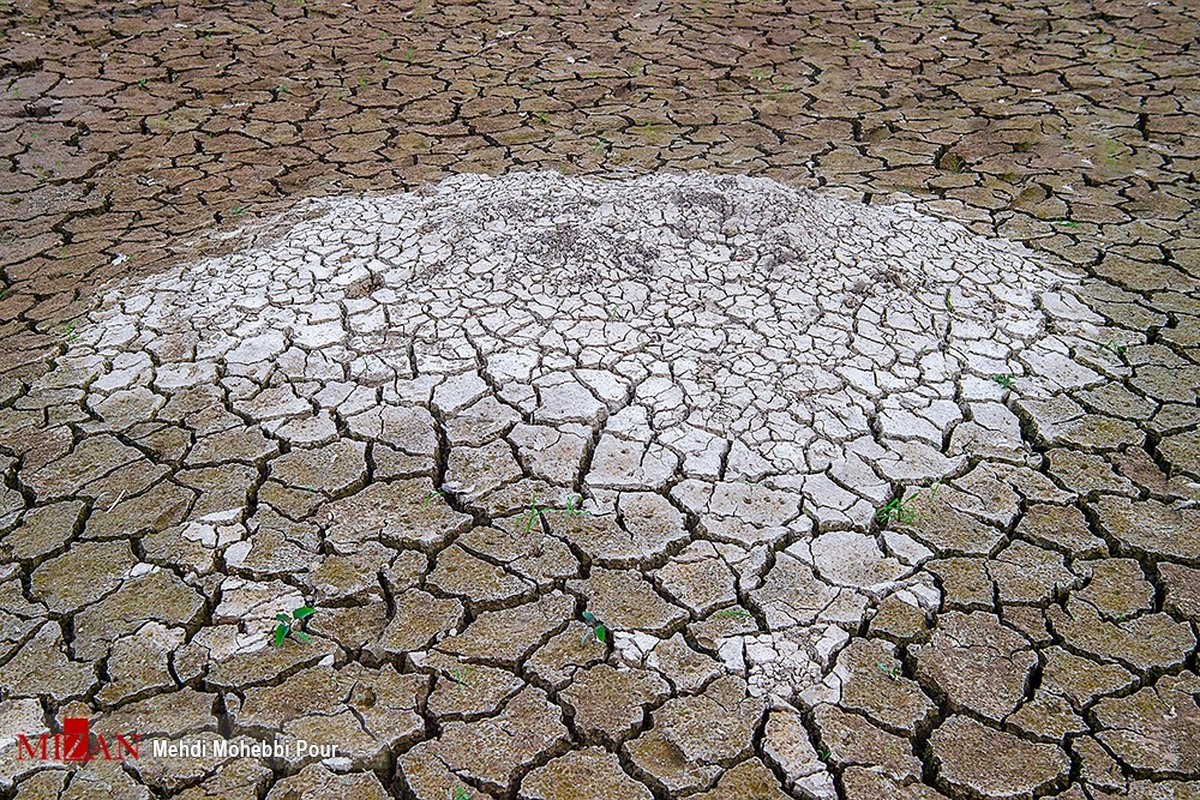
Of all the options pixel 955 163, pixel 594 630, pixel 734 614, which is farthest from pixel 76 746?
pixel 955 163

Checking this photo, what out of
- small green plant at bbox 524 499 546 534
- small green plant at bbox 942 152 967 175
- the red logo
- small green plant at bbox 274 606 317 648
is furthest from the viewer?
small green plant at bbox 942 152 967 175

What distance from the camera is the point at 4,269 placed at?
12.5 feet

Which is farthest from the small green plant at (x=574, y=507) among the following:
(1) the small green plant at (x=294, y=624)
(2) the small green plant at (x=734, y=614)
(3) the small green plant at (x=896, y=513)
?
(3) the small green plant at (x=896, y=513)

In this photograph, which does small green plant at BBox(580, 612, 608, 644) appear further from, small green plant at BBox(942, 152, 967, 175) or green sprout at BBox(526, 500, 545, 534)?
small green plant at BBox(942, 152, 967, 175)

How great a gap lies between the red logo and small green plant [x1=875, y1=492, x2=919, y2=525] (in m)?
1.90

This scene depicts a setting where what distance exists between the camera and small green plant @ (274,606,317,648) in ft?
7.29

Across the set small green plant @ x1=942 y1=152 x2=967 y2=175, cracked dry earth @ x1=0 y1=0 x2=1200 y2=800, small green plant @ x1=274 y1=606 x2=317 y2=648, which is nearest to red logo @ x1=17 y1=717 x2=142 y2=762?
cracked dry earth @ x1=0 y1=0 x2=1200 y2=800

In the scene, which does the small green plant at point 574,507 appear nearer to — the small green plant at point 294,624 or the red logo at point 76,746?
the small green plant at point 294,624

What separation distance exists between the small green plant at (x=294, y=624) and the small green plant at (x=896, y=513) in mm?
1523

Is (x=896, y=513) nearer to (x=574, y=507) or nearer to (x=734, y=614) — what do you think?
(x=734, y=614)

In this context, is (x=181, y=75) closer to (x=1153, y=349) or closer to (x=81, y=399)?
(x=81, y=399)

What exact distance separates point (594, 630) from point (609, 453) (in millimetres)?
648

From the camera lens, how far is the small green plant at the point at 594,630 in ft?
7.34

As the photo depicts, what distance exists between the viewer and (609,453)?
9.09 feet
